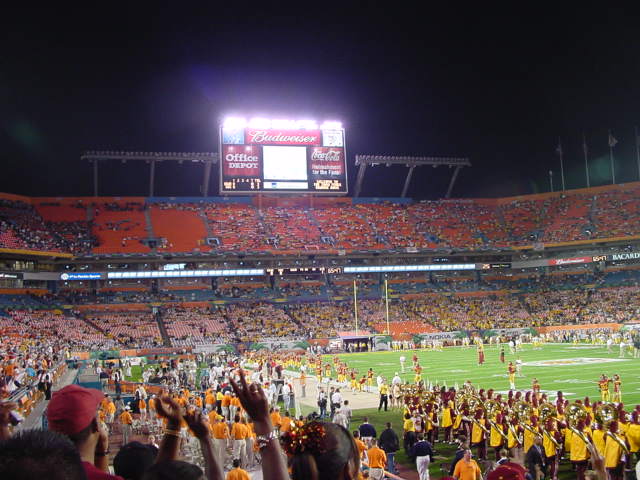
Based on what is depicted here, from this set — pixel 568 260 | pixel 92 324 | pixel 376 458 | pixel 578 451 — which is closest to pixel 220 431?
pixel 376 458

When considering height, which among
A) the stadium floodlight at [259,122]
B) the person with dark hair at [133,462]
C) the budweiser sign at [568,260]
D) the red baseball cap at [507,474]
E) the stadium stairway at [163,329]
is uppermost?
the stadium floodlight at [259,122]

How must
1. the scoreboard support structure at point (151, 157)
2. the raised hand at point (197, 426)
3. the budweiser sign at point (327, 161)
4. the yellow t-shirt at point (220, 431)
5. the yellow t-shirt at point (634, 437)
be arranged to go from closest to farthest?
the raised hand at point (197, 426) < the yellow t-shirt at point (634, 437) < the yellow t-shirt at point (220, 431) < the budweiser sign at point (327, 161) < the scoreboard support structure at point (151, 157)

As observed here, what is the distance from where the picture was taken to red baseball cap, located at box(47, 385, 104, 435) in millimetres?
2521

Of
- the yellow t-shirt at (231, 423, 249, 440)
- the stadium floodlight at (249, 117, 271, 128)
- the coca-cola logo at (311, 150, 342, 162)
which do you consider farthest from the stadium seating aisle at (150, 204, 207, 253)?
the yellow t-shirt at (231, 423, 249, 440)

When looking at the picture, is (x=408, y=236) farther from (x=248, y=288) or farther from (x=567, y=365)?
(x=567, y=365)

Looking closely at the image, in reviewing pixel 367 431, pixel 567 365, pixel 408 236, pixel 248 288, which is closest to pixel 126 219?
pixel 248 288

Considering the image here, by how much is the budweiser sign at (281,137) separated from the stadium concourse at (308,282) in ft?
33.8

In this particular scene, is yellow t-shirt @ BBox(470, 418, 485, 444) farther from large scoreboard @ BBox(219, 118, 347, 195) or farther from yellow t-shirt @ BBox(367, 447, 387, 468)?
large scoreboard @ BBox(219, 118, 347, 195)

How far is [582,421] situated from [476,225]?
57.0 m

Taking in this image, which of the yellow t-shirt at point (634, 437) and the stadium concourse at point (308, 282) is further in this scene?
the stadium concourse at point (308, 282)

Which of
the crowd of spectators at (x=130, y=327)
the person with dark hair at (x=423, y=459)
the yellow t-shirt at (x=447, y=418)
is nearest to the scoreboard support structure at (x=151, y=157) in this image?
the crowd of spectators at (x=130, y=327)

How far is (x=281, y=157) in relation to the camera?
52.5 m

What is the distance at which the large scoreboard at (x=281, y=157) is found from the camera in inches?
2028

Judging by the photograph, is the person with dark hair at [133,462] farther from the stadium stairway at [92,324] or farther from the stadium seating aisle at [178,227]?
the stadium seating aisle at [178,227]
